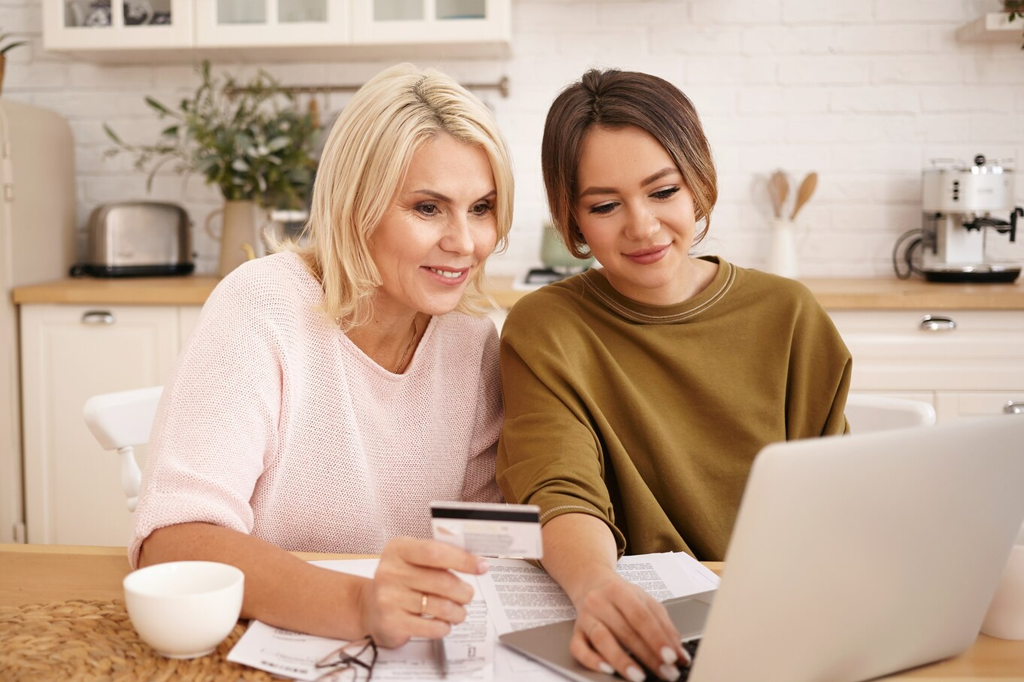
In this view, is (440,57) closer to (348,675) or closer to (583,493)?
(583,493)

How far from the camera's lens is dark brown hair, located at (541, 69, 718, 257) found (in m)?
1.36

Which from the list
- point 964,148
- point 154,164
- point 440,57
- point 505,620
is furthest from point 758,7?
point 505,620

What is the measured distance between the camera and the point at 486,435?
4.75ft

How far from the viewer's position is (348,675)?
32.5 inches

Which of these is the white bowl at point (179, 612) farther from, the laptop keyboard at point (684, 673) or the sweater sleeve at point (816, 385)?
the sweater sleeve at point (816, 385)

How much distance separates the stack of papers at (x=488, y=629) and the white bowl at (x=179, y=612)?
33mm

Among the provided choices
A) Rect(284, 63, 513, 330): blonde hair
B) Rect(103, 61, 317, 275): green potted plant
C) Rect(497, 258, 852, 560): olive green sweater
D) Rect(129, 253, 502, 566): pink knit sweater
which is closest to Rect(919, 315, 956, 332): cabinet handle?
Rect(497, 258, 852, 560): olive green sweater

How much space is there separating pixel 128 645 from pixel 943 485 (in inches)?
27.9

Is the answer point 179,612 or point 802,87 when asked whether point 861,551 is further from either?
point 802,87

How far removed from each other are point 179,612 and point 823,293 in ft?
7.20

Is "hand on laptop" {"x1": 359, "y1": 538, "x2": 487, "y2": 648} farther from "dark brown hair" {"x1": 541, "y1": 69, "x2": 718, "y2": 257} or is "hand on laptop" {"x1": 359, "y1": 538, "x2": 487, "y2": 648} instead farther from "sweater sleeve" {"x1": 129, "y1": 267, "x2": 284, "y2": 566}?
"dark brown hair" {"x1": 541, "y1": 69, "x2": 718, "y2": 257}

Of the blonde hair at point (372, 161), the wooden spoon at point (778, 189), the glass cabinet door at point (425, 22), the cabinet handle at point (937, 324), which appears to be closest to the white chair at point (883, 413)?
the blonde hair at point (372, 161)

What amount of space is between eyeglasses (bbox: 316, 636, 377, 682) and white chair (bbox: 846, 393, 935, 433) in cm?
98

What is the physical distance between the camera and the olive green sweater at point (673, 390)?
129 cm
